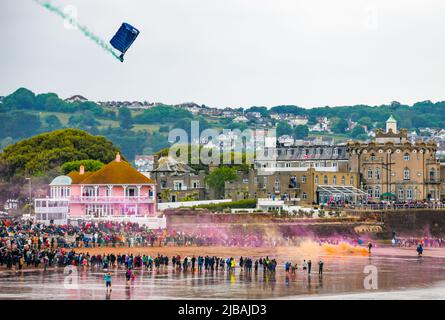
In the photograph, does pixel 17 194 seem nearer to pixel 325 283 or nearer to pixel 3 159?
pixel 3 159

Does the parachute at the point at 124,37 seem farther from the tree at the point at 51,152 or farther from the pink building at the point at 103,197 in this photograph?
the tree at the point at 51,152

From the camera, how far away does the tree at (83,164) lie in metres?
104

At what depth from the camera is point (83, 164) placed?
104188 mm

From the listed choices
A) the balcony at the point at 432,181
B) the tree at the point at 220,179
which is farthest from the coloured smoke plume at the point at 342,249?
the tree at the point at 220,179

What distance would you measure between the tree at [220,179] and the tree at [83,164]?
9.55m

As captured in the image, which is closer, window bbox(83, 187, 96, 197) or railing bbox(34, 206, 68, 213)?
railing bbox(34, 206, 68, 213)

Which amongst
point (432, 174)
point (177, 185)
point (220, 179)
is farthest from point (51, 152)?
point (432, 174)

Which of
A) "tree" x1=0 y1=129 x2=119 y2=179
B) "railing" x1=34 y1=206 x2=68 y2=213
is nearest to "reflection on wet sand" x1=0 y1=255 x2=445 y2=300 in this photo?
"railing" x1=34 y1=206 x2=68 y2=213

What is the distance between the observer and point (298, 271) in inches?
2613

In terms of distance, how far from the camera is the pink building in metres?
87.2

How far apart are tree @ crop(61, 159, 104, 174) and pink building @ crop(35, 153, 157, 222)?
1221 centimetres

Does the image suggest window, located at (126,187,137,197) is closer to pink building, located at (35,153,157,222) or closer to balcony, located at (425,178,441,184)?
pink building, located at (35,153,157,222)
